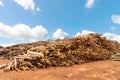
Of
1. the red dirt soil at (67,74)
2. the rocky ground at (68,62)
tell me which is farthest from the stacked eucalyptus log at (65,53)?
the red dirt soil at (67,74)

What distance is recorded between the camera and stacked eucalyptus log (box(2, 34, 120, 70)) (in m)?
10.1

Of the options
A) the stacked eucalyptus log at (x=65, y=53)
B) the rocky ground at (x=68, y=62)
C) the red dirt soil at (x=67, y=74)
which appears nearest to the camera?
the red dirt soil at (x=67, y=74)

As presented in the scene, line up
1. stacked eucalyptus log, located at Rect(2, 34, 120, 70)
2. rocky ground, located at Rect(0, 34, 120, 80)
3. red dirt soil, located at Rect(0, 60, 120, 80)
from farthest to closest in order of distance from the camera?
1. stacked eucalyptus log, located at Rect(2, 34, 120, 70)
2. rocky ground, located at Rect(0, 34, 120, 80)
3. red dirt soil, located at Rect(0, 60, 120, 80)

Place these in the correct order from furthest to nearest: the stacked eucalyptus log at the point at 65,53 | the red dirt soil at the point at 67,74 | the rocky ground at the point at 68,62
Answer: the stacked eucalyptus log at the point at 65,53
the rocky ground at the point at 68,62
the red dirt soil at the point at 67,74

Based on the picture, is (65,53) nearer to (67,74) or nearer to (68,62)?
(68,62)

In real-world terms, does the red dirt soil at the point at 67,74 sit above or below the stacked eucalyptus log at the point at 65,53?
below

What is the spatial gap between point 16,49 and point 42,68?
4.55 meters

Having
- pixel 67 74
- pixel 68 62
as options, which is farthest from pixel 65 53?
pixel 67 74

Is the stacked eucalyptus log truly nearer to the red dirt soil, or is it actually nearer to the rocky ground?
the rocky ground

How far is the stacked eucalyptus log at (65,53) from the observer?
10125mm

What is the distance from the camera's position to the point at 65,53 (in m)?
11.1

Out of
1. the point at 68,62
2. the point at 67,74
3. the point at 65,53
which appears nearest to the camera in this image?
the point at 67,74

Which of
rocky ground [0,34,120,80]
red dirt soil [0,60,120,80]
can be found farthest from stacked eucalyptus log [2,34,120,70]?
red dirt soil [0,60,120,80]

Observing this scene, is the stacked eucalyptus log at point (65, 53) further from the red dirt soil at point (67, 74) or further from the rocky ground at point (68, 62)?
the red dirt soil at point (67, 74)
